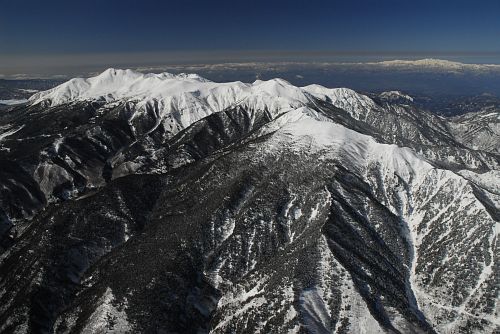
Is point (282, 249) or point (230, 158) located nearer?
point (282, 249)

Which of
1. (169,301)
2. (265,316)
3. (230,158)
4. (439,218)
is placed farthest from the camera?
(230,158)

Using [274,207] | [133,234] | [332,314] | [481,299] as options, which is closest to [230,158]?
[274,207]

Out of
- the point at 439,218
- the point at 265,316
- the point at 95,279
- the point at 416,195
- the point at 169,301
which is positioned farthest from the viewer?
the point at 416,195

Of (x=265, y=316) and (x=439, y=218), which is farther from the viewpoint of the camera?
(x=439, y=218)

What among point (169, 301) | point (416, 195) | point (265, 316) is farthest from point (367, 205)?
point (169, 301)

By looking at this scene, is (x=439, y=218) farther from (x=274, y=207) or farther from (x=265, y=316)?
(x=265, y=316)

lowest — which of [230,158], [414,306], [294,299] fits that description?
[414,306]

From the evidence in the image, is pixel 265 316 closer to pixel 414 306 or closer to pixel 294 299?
pixel 294 299

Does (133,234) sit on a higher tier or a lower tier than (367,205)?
lower

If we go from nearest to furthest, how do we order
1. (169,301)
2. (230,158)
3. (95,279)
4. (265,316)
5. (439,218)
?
(265,316), (169,301), (95,279), (439,218), (230,158)
